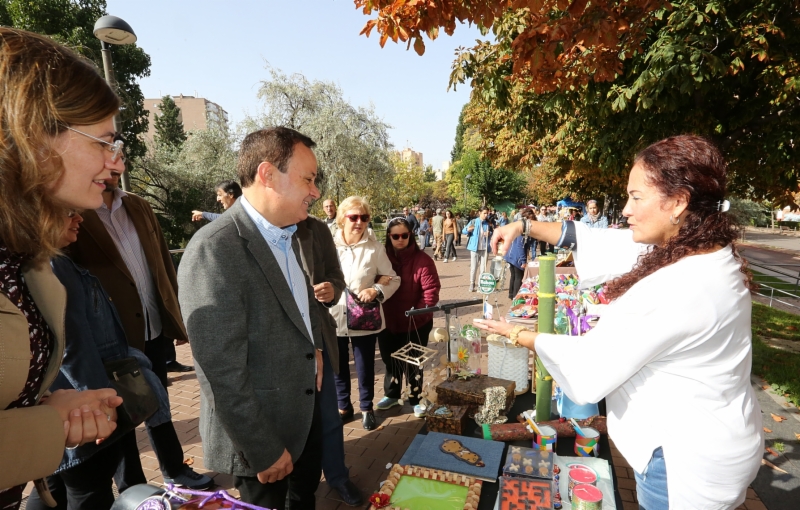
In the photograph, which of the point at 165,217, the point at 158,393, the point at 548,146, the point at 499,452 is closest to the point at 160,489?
the point at 158,393

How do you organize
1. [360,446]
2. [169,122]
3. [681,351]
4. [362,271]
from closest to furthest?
[681,351]
[360,446]
[362,271]
[169,122]

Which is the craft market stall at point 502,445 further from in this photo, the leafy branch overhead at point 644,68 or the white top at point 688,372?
the leafy branch overhead at point 644,68

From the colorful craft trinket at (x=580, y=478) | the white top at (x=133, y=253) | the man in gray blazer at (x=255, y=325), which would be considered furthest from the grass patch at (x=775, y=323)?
the white top at (x=133, y=253)

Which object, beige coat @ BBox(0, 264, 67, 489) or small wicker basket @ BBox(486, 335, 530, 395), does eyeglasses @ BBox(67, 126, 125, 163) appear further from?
small wicker basket @ BBox(486, 335, 530, 395)

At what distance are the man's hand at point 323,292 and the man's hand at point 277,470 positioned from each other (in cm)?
104

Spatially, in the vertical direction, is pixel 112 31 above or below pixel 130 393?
above

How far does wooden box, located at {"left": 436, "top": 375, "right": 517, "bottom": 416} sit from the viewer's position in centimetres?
233

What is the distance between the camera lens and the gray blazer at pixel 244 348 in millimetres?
1586

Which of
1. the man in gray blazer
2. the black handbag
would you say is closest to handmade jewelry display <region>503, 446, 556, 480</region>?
the man in gray blazer

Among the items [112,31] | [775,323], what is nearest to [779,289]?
[775,323]

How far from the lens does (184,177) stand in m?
18.8

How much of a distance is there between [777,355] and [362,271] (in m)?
6.02

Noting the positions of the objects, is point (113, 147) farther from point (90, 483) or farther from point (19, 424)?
point (90, 483)

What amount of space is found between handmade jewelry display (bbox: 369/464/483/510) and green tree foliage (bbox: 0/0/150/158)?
56.4 ft
